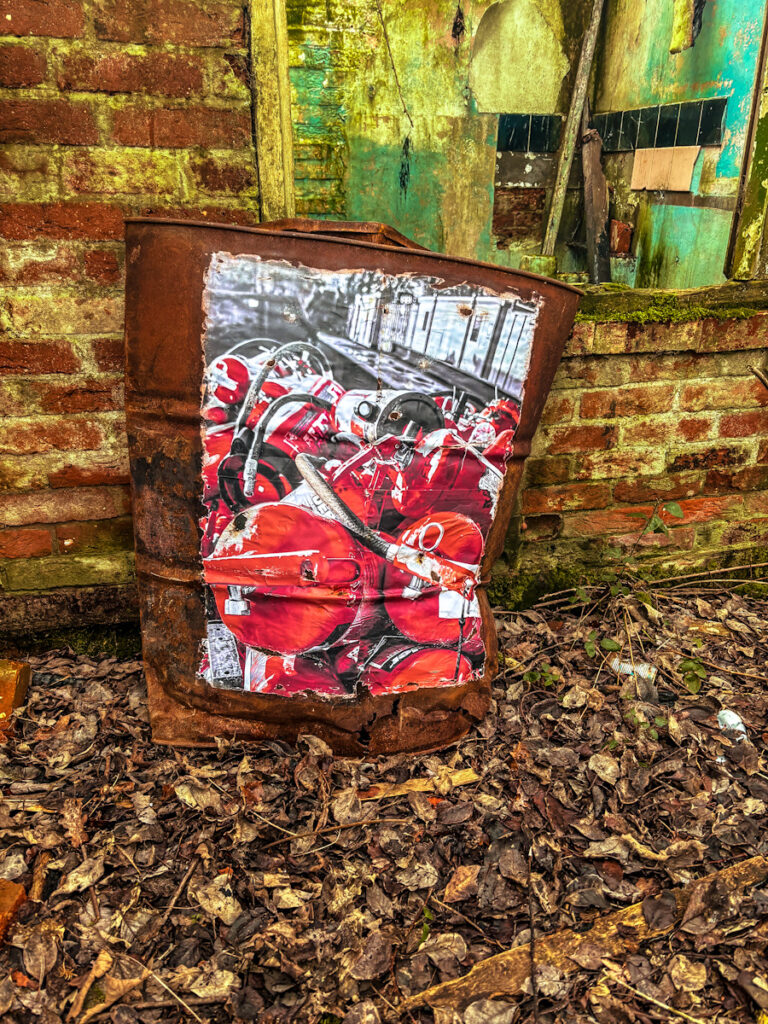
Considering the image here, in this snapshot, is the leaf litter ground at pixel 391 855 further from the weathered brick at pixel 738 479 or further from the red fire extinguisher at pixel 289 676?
the weathered brick at pixel 738 479

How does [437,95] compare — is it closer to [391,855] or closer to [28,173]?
[28,173]

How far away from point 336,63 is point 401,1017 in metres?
4.40

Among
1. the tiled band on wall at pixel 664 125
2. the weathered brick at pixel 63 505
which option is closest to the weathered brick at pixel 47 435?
the weathered brick at pixel 63 505

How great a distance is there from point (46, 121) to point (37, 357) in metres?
0.57

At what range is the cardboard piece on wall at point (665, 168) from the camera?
2951mm

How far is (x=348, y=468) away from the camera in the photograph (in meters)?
1.61

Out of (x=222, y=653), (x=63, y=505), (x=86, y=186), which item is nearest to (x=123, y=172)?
(x=86, y=186)

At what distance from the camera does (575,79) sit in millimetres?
4270

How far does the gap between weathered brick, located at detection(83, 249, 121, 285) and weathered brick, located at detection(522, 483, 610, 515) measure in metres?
1.37

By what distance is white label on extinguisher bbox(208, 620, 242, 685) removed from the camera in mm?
1764

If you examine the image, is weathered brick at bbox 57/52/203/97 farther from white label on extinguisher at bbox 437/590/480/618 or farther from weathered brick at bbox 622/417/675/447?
weathered brick at bbox 622/417/675/447

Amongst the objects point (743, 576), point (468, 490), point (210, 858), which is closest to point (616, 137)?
point (743, 576)

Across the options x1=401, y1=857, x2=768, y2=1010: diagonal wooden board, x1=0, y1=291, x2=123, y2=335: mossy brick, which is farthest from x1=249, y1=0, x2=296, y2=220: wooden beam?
x1=401, y1=857, x2=768, y2=1010: diagonal wooden board

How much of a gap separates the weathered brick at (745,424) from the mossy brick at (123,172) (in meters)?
1.86
